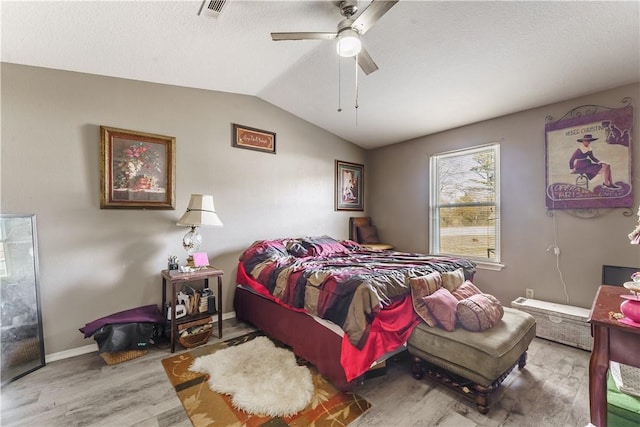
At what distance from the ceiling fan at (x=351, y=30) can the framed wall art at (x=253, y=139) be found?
172cm

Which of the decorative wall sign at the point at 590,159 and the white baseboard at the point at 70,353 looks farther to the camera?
the decorative wall sign at the point at 590,159

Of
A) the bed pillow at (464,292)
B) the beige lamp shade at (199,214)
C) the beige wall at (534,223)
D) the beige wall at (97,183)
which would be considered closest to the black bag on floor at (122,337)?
the beige wall at (97,183)

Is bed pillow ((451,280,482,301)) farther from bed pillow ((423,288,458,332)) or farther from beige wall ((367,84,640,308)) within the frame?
beige wall ((367,84,640,308))

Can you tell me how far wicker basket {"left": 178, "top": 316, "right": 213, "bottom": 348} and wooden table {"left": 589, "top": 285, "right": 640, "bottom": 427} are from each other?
2739 mm

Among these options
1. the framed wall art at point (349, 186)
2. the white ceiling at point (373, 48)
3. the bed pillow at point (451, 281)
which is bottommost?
the bed pillow at point (451, 281)

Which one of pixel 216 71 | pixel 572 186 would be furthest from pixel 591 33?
pixel 216 71

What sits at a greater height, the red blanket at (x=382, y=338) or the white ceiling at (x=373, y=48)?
the white ceiling at (x=373, y=48)

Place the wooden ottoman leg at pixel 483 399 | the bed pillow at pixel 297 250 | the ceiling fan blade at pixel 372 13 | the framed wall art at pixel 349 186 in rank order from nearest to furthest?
1. the ceiling fan blade at pixel 372 13
2. the wooden ottoman leg at pixel 483 399
3. the bed pillow at pixel 297 250
4. the framed wall art at pixel 349 186

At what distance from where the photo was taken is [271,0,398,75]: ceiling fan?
1.61m

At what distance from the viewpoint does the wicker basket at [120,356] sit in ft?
7.28

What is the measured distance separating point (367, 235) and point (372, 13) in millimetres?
3403

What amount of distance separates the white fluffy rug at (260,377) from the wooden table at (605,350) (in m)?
1.49

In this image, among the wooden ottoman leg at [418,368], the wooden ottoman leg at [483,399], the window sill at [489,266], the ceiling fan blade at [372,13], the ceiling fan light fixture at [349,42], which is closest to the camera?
the ceiling fan blade at [372,13]

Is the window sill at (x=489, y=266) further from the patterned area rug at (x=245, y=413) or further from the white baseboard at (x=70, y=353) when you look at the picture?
the white baseboard at (x=70, y=353)
